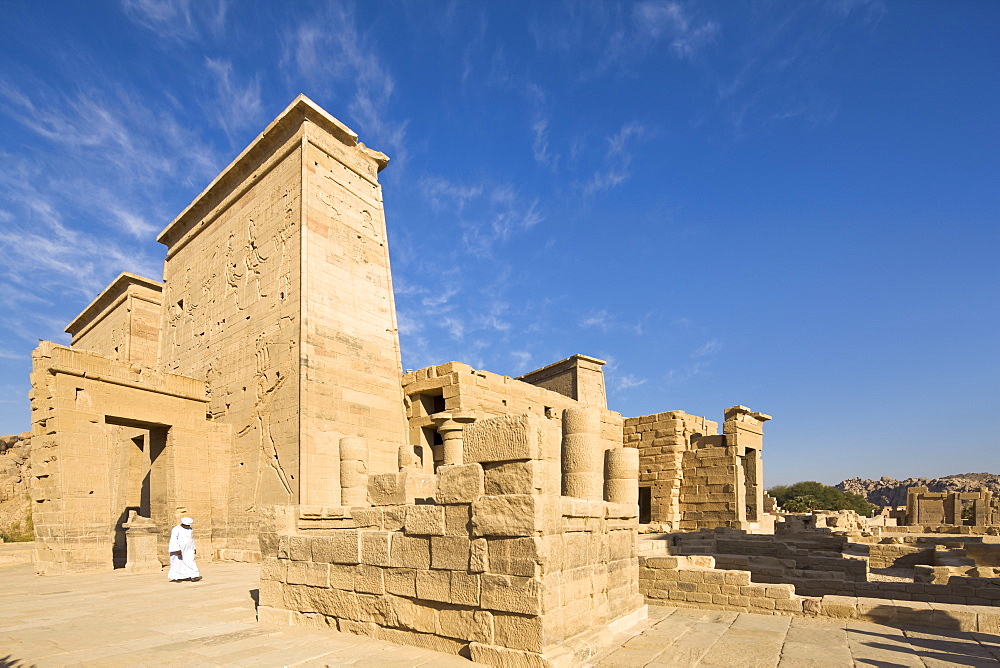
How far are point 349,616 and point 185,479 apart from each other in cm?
1053

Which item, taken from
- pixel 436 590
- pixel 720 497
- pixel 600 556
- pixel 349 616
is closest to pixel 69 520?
pixel 349 616

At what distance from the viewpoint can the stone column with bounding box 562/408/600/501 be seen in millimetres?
7168

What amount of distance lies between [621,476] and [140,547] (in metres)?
10.5

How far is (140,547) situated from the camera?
41.2 feet

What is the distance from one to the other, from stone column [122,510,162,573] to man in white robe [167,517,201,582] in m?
2.52

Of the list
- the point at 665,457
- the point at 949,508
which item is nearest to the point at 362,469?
the point at 665,457

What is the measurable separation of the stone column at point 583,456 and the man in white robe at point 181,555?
7.25 metres

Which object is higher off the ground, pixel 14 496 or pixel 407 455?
pixel 407 455

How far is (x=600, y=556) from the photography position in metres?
5.80

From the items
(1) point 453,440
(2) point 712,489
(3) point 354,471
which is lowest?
(2) point 712,489

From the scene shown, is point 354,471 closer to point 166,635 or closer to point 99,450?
point 166,635

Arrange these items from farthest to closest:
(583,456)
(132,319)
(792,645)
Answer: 1. (132,319)
2. (583,456)
3. (792,645)

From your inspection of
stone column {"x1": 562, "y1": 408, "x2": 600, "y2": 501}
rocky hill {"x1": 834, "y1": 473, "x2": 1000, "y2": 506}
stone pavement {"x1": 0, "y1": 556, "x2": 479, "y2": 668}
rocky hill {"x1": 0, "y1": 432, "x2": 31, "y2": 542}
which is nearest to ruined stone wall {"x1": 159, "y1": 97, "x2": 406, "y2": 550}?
stone pavement {"x1": 0, "y1": 556, "x2": 479, "y2": 668}

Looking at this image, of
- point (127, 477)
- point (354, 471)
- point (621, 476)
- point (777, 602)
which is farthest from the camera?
point (127, 477)
